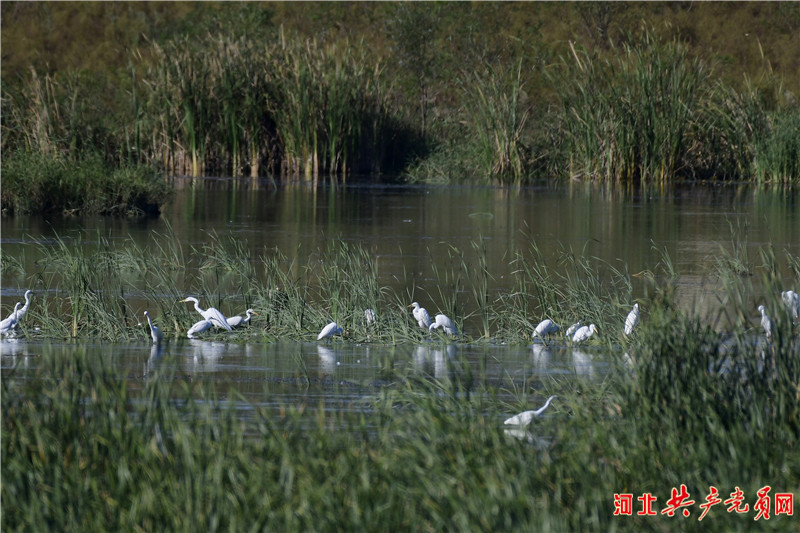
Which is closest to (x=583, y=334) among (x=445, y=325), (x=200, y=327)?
(x=445, y=325)

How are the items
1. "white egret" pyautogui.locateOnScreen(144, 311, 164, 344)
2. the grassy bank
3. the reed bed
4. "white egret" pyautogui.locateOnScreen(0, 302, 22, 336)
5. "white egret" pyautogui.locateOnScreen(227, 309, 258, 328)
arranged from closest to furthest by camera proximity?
"white egret" pyautogui.locateOnScreen(144, 311, 164, 344), "white egret" pyautogui.locateOnScreen(0, 302, 22, 336), "white egret" pyautogui.locateOnScreen(227, 309, 258, 328), the grassy bank, the reed bed

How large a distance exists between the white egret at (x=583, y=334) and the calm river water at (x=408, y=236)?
0.10 metres

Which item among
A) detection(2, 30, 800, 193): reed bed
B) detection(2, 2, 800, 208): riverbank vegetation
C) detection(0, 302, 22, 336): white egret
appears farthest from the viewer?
detection(2, 30, 800, 193): reed bed

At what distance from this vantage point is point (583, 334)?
6805mm

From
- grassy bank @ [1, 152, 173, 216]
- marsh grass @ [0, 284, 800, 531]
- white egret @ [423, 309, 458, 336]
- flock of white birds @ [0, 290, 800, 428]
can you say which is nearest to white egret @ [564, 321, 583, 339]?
flock of white birds @ [0, 290, 800, 428]

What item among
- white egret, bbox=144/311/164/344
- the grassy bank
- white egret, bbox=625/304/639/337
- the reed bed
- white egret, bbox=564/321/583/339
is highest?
the reed bed

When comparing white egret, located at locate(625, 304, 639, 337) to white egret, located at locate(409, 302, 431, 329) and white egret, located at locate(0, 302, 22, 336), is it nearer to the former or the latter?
white egret, located at locate(409, 302, 431, 329)

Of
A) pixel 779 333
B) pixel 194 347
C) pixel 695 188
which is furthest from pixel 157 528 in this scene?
pixel 695 188

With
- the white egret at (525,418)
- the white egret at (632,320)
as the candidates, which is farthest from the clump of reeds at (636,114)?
the white egret at (525,418)

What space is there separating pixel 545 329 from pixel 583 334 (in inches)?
13.9

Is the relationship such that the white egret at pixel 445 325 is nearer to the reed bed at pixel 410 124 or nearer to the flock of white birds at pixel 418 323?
the flock of white birds at pixel 418 323

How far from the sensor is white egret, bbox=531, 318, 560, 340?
7078mm

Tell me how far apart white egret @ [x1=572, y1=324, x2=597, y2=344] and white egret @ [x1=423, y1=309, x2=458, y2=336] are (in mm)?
773

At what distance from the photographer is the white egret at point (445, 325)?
23.5 feet
